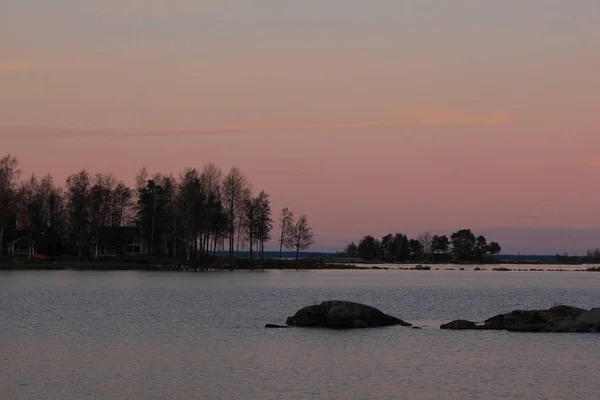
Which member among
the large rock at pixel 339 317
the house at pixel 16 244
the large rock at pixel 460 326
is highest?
the house at pixel 16 244

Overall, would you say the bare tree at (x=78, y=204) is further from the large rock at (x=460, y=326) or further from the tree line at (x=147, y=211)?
the large rock at (x=460, y=326)

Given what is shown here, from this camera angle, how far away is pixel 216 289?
97.1 meters

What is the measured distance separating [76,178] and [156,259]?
72.4 ft

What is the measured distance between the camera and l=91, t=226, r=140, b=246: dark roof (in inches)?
6171

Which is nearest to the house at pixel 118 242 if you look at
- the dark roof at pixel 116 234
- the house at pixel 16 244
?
the dark roof at pixel 116 234

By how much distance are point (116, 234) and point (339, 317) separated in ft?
380

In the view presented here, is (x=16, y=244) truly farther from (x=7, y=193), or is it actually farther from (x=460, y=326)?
(x=460, y=326)

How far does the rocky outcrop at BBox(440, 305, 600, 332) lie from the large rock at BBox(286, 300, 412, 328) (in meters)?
4.70

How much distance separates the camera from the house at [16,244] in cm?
15562

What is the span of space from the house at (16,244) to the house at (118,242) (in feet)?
39.9

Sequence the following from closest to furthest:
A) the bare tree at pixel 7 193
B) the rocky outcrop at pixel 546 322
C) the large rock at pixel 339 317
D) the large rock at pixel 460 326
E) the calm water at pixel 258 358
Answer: the calm water at pixel 258 358, the rocky outcrop at pixel 546 322, the large rock at pixel 339 317, the large rock at pixel 460 326, the bare tree at pixel 7 193

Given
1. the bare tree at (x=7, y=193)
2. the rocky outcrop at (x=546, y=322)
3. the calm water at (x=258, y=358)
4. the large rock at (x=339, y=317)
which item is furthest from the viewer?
the bare tree at (x=7, y=193)

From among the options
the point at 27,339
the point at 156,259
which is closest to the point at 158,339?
the point at 27,339

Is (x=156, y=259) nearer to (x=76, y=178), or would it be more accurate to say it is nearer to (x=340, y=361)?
(x=76, y=178)
